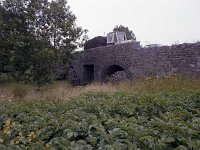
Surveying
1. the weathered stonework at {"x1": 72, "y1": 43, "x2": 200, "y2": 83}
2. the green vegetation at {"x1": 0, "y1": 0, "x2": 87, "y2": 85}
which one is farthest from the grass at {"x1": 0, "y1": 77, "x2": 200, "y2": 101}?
the weathered stonework at {"x1": 72, "y1": 43, "x2": 200, "y2": 83}

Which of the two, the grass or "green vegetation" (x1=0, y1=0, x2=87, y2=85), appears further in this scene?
"green vegetation" (x1=0, y1=0, x2=87, y2=85)

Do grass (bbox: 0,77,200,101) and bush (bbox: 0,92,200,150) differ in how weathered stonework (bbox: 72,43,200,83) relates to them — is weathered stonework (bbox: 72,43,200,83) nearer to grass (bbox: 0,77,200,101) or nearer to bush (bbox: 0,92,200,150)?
grass (bbox: 0,77,200,101)

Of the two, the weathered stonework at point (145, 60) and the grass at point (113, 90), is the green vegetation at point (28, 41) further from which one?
the weathered stonework at point (145, 60)

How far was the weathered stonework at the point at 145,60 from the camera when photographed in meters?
12.2

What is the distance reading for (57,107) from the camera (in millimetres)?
4320

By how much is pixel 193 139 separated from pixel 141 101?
205 cm

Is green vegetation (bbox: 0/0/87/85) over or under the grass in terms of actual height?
over

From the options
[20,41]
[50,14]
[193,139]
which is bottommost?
[193,139]

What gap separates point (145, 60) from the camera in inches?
565

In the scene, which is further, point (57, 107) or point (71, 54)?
point (71, 54)

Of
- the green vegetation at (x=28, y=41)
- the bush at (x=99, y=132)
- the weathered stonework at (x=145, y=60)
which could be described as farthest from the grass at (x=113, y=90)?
the bush at (x=99, y=132)

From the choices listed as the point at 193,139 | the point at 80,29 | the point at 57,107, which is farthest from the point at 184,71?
the point at 193,139

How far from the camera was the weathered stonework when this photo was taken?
12.2 metres

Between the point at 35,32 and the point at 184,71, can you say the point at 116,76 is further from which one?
the point at 35,32
